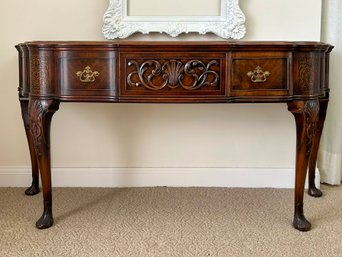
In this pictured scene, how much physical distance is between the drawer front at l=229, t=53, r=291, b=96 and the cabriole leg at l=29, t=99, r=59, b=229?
27.8 inches

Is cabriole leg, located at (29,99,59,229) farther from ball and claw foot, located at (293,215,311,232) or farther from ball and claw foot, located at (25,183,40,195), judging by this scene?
ball and claw foot, located at (293,215,311,232)

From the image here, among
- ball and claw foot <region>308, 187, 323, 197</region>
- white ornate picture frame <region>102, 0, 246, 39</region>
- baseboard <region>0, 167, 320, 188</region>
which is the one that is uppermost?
white ornate picture frame <region>102, 0, 246, 39</region>

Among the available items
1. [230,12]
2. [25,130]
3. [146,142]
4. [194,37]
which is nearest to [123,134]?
[146,142]

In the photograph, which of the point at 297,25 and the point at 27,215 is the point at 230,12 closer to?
the point at 297,25

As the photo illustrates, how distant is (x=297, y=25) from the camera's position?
2.04m

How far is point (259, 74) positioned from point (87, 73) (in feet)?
2.13

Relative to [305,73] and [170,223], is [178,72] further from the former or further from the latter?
[170,223]

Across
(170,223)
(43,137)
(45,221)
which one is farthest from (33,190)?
(170,223)

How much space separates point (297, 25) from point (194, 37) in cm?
52

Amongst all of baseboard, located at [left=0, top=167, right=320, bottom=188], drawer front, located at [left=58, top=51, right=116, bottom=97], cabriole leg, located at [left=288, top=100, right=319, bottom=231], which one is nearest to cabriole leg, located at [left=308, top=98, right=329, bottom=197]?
baseboard, located at [left=0, top=167, right=320, bottom=188]

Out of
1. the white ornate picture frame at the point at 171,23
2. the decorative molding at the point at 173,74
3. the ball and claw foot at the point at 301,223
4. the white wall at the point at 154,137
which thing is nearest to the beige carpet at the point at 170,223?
the ball and claw foot at the point at 301,223

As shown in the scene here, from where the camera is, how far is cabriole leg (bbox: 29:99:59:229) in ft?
5.16

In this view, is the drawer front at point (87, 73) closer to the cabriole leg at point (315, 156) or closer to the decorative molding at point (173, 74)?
the decorative molding at point (173, 74)

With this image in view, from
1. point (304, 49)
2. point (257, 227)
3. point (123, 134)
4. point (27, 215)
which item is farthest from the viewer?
point (123, 134)
